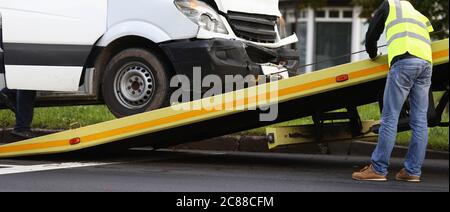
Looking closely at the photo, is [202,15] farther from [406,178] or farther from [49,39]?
[406,178]

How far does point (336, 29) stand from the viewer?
25109mm

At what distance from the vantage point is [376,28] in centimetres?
677

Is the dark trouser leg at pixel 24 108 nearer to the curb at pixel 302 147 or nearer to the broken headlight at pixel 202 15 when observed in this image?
the curb at pixel 302 147

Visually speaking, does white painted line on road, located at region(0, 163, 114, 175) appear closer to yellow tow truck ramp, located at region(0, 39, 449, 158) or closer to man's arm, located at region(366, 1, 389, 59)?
yellow tow truck ramp, located at region(0, 39, 449, 158)

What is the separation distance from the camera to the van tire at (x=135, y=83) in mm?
7895

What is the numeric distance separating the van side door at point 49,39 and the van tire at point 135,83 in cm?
31

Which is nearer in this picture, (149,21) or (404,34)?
(404,34)

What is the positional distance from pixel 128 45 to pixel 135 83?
389 millimetres

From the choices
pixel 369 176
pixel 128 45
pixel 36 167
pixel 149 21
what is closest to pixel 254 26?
pixel 149 21

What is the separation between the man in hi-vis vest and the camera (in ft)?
21.9

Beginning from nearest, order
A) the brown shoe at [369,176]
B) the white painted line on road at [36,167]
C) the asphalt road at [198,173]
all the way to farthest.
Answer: the asphalt road at [198,173] → the brown shoe at [369,176] → the white painted line on road at [36,167]

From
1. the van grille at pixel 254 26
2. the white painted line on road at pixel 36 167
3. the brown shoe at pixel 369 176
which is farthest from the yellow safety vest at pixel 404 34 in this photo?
the white painted line on road at pixel 36 167
